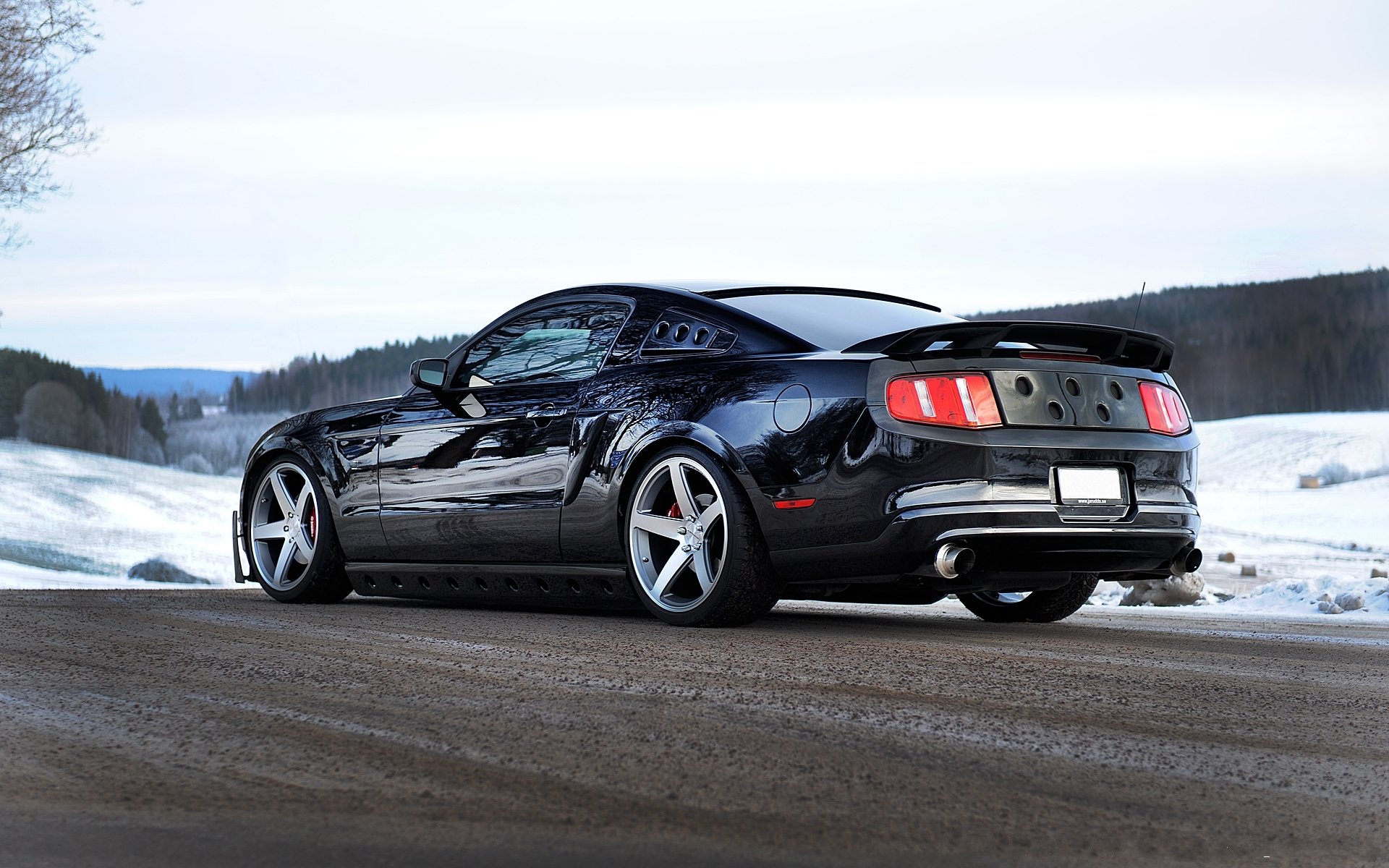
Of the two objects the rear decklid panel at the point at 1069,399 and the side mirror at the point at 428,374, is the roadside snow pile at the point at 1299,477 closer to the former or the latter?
the side mirror at the point at 428,374

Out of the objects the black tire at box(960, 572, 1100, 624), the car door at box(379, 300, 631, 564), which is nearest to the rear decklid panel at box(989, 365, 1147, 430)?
the black tire at box(960, 572, 1100, 624)

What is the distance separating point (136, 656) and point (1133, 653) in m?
3.55

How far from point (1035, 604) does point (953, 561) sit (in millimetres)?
1875

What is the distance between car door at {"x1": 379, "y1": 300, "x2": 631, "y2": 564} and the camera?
657 centimetres

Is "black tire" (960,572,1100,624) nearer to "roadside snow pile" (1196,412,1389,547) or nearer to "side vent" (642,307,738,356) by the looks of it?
"side vent" (642,307,738,356)

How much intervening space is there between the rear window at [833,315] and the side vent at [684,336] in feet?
0.48

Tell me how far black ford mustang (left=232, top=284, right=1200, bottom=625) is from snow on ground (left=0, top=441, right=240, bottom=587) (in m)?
10.4

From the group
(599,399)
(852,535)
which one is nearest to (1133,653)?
(852,535)

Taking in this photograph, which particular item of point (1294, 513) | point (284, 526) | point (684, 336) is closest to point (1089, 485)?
point (684, 336)

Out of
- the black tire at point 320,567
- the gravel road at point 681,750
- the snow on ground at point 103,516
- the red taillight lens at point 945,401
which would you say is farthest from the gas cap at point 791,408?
the snow on ground at point 103,516

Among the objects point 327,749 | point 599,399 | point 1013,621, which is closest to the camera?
point 327,749

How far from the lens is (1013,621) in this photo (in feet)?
23.4

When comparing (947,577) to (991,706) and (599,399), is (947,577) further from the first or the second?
(599,399)

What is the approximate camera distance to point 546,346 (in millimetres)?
6949
